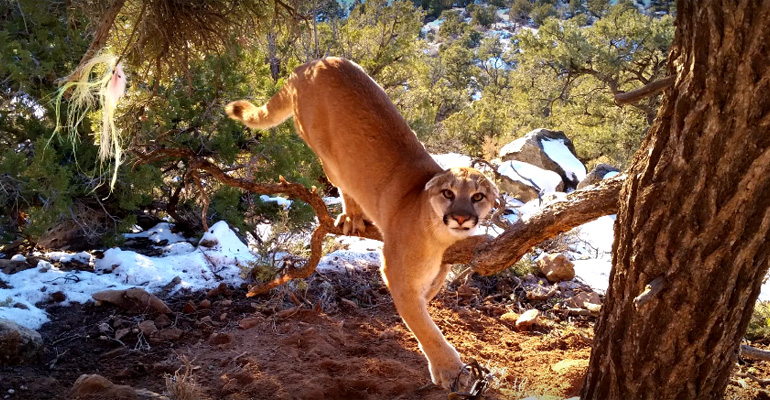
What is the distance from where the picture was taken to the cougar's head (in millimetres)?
3617

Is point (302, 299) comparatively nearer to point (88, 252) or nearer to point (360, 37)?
point (88, 252)

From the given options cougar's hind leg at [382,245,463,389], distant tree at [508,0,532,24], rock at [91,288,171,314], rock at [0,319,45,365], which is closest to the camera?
cougar's hind leg at [382,245,463,389]

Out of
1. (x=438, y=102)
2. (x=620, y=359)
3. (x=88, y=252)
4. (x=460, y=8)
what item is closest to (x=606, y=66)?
(x=438, y=102)

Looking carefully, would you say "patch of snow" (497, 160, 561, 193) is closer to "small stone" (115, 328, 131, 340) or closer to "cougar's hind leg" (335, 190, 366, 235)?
"cougar's hind leg" (335, 190, 366, 235)

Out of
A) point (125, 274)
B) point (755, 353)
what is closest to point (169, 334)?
point (125, 274)

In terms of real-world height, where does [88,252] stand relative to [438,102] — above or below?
below

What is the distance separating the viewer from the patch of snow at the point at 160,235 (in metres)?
7.20

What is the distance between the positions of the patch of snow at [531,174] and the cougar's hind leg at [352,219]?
A: 7518 mm

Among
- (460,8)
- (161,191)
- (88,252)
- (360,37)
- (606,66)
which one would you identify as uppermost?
(460,8)

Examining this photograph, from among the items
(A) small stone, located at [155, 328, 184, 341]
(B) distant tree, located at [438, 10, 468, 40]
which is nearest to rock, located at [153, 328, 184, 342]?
(A) small stone, located at [155, 328, 184, 341]

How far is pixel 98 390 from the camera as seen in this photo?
337cm

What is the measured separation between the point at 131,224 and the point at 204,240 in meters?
0.99

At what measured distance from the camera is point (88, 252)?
6555 mm

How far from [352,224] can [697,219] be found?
10.3ft
